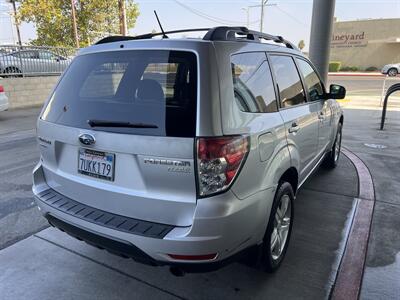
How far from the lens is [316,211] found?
4145 millimetres

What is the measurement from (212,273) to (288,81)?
1859 mm

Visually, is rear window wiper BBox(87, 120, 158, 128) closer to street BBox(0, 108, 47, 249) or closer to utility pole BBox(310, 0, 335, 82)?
street BBox(0, 108, 47, 249)

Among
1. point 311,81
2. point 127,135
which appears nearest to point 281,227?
point 127,135

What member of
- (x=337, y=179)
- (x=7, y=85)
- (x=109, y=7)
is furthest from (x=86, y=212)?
(x=109, y=7)

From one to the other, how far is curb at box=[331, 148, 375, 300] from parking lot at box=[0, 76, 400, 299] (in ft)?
0.15

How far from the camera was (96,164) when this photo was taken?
242 centimetres

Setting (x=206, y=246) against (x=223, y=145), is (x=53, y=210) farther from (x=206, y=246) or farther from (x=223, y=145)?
(x=223, y=145)

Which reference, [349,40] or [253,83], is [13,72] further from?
[349,40]

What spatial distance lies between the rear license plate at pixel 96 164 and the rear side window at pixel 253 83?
93 cm

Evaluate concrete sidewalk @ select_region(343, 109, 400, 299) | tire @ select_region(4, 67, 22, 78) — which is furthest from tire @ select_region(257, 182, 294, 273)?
tire @ select_region(4, 67, 22, 78)

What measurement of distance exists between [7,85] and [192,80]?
40.0ft

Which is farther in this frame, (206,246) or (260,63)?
(260,63)

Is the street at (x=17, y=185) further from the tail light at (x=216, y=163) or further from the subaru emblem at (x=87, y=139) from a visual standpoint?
the tail light at (x=216, y=163)

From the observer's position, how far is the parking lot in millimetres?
2732
